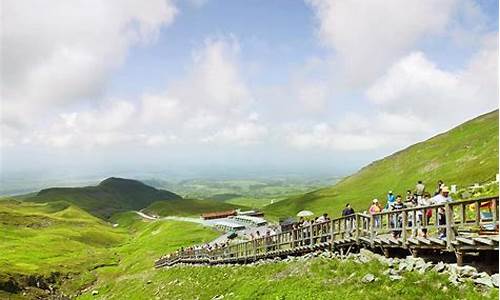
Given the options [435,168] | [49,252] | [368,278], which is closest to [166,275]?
[368,278]

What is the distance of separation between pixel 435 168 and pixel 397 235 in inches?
5380

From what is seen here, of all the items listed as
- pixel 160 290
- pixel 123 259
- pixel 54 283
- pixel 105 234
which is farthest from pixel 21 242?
pixel 160 290

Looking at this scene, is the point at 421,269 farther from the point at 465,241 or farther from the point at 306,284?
the point at 306,284

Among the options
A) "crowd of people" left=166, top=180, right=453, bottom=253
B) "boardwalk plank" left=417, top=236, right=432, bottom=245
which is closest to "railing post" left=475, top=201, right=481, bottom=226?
"boardwalk plank" left=417, top=236, right=432, bottom=245

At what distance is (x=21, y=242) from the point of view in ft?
477

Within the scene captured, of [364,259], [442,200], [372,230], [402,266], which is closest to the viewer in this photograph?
[402,266]

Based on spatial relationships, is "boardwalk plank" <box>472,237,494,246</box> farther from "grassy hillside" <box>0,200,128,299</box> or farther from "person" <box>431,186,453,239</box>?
"grassy hillside" <box>0,200,128,299</box>

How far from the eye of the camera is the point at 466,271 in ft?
66.9

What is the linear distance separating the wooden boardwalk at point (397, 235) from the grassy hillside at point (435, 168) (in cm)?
7933

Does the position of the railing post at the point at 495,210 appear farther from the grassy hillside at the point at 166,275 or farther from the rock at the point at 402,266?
the rock at the point at 402,266

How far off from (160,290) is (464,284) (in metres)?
37.3

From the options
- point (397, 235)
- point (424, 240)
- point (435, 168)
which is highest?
point (435, 168)

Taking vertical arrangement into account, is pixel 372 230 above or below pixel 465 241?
below

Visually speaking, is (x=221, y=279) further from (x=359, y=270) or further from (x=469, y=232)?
(x=469, y=232)
